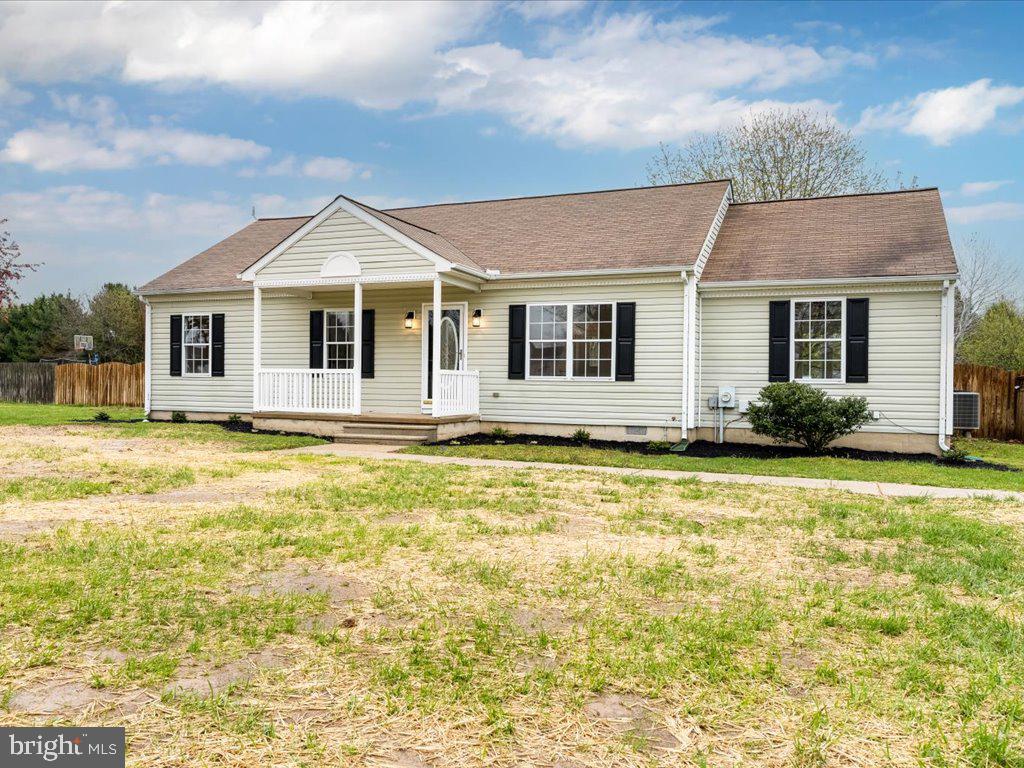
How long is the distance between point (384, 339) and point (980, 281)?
1054 inches

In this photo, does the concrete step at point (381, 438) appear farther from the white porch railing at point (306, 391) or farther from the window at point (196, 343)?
the window at point (196, 343)

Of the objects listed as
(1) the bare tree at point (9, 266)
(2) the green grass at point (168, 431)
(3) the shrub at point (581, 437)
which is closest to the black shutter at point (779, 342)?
(3) the shrub at point (581, 437)

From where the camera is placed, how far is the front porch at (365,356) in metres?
13.8

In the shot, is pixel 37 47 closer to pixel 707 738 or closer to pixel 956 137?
pixel 707 738

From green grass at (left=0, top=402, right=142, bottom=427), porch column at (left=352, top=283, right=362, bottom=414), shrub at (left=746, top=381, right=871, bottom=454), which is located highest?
porch column at (left=352, top=283, right=362, bottom=414)

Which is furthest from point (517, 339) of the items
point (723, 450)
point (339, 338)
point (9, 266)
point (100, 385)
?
point (100, 385)

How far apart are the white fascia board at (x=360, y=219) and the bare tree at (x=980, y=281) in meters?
25.2

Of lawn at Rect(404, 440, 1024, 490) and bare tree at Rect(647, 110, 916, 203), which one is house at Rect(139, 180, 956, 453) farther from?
bare tree at Rect(647, 110, 916, 203)

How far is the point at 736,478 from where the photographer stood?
919cm

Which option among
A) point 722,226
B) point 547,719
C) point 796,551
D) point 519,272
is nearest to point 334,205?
point 519,272

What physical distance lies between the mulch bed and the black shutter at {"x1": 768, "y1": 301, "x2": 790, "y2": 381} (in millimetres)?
1342

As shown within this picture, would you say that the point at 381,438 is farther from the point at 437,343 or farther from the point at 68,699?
the point at 68,699

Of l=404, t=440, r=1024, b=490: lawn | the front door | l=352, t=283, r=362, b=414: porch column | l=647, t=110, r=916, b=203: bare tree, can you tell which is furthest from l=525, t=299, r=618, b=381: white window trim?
l=647, t=110, r=916, b=203: bare tree

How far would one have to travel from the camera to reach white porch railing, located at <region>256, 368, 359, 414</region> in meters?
14.4
